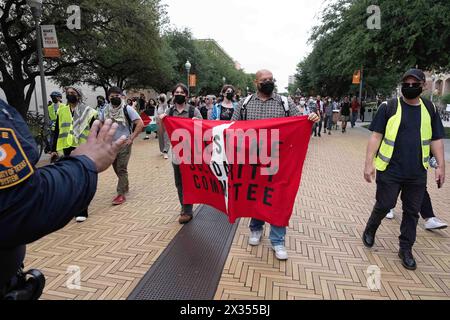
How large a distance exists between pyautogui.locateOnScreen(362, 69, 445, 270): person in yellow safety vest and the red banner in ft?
2.86

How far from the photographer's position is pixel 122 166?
19.0 ft

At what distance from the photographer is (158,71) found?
2531 centimetres

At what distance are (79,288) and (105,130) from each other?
246 centimetres

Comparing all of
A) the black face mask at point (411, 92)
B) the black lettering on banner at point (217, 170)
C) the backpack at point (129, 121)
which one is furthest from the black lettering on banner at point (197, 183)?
the black face mask at point (411, 92)

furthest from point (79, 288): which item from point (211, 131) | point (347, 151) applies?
point (347, 151)

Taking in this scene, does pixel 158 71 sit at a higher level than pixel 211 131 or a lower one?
higher

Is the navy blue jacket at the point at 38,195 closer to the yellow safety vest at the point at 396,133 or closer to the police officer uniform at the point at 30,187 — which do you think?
the police officer uniform at the point at 30,187

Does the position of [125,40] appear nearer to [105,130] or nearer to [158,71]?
[158,71]

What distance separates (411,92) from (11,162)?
373 centimetres

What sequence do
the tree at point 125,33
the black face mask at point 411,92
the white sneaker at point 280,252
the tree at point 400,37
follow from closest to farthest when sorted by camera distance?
the black face mask at point 411,92
the white sneaker at point 280,252
the tree at point 400,37
the tree at point 125,33

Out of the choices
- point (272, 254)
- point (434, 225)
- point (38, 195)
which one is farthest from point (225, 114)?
point (38, 195)

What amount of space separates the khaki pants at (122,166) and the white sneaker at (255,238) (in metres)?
2.71

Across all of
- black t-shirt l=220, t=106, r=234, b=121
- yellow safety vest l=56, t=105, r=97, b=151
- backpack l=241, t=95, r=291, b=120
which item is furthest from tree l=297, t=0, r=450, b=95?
yellow safety vest l=56, t=105, r=97, b=151

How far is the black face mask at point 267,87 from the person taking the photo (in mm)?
3846
